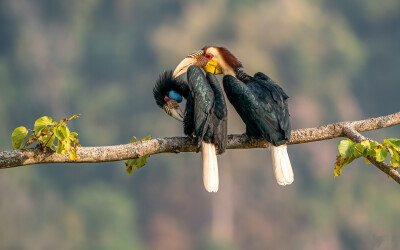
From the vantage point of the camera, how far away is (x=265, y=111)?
3.72 m

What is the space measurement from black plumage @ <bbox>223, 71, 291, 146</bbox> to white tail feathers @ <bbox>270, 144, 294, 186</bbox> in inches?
1.4

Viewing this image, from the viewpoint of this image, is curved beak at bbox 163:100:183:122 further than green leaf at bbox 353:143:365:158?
Yes

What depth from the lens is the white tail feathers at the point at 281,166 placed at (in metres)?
3.58

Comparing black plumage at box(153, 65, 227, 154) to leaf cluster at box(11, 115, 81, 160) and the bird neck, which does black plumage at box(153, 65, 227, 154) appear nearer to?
the bird neck

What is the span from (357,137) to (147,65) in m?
20.4

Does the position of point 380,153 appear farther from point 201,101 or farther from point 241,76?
point 241,76

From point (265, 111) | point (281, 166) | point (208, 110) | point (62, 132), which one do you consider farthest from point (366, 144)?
point (62, 132)

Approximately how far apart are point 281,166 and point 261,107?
0.32 metres

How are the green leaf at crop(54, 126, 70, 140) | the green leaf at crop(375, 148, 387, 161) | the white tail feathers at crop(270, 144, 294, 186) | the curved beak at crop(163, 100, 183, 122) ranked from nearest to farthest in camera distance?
the green leaf at crop(54, 126, 70, 140) < the green leaf at crop(375, 148, 387, 161) < the white tail feathers at crop(270, 144, 294, 186) < the curved beak at crop(163, 100, 183, 122)

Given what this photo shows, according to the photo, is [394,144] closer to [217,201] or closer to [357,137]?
[357,137]

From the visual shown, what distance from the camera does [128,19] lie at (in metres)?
27.1

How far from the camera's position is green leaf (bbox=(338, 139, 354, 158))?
3141mm

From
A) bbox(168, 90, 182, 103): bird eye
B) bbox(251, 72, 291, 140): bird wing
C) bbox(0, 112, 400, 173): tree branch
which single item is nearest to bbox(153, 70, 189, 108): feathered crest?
bbox(168, 90, 182, 103): bird eye

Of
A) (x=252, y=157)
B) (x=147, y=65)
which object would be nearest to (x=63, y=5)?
Result: (x=147, y=65)
